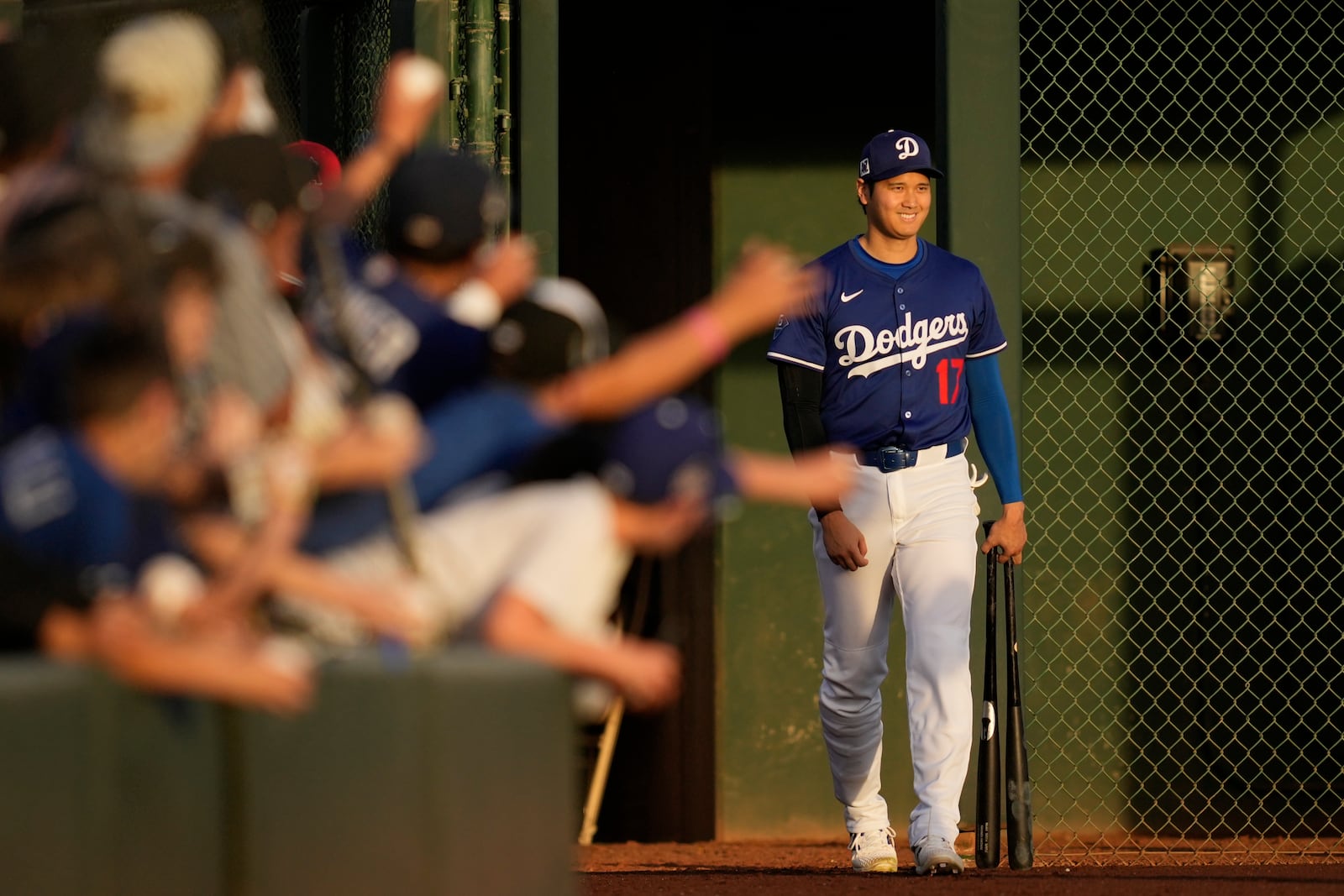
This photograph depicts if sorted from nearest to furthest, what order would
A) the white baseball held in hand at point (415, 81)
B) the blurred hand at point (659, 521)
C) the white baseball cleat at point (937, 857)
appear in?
the blurred hand at point (659, 521)
the white baseball held in hand at point (415, 81)
the white baseball cleat at point (937, 857)

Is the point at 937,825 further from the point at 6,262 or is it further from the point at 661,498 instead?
the point at 6,262

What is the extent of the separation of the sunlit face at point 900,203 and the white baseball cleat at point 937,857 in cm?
173

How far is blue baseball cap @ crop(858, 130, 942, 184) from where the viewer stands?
553cm

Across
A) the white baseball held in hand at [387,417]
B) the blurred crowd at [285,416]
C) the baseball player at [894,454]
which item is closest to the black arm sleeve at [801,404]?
the baseball player at [894,454]

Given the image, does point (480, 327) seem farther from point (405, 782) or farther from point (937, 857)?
point (937, 857)

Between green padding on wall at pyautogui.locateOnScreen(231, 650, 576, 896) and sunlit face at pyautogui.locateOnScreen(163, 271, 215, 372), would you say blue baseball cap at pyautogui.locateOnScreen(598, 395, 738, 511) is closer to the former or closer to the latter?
green padding on wall at pyautogui.locateOnScreen(231, 650, 576, 896)

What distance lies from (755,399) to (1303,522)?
2148 mm

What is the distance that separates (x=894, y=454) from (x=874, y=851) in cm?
113

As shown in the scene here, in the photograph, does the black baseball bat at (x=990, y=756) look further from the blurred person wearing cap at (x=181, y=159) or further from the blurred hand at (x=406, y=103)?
the blurred person wearing cap at (x=181, y=159)

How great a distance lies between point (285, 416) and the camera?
282 cm

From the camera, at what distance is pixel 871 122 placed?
7633 mm

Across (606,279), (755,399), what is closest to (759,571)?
(755,399)

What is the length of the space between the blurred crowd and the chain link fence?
445 centimetres

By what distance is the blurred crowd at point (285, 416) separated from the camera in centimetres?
240
